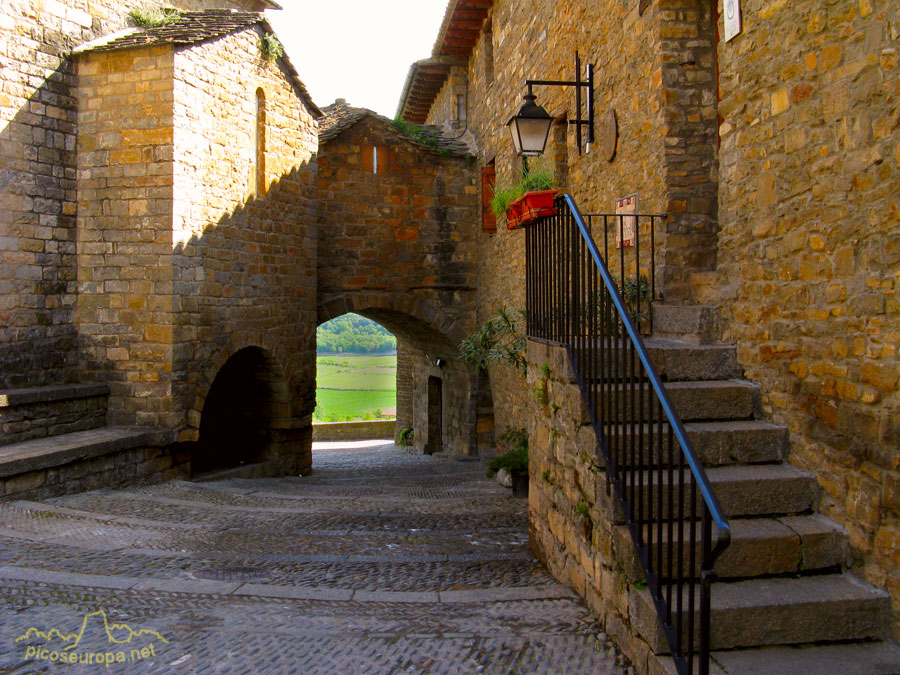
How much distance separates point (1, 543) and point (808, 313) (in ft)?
16.6

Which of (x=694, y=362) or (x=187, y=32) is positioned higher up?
(x=187, y=32)

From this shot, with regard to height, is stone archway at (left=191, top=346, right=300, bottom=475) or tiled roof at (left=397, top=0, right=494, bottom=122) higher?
tiled roof at (left=397, top=0, right=494, bottom=122)

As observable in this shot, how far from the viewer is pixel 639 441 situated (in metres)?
3.19

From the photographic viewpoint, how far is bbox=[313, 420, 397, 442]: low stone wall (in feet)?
75.6

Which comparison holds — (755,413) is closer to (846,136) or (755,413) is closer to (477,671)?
(846,136)

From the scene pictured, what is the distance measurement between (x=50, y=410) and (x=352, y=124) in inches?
268

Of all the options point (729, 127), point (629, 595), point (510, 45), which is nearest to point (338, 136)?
point (510, 45)

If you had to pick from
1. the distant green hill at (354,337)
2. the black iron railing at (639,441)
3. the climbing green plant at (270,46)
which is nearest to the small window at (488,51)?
the climbing green plant at (270,46)

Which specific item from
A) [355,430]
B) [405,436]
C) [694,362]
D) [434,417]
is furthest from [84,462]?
[355,430]

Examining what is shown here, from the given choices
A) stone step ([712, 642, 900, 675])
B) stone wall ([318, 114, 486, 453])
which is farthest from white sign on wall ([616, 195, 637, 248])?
stone wall ([318, 114, 486, 453])

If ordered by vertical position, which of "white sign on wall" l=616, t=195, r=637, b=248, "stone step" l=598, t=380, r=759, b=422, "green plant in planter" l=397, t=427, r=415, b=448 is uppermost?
"white sign on wall" l=616, t=195, r=637, b=248

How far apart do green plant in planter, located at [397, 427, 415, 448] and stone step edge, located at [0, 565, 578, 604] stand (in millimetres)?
14368

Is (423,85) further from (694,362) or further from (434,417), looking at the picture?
(694,362)

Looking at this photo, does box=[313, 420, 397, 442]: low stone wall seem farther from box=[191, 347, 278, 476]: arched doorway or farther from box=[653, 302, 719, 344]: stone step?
box=[653, 302, 719, 344]: stone step
